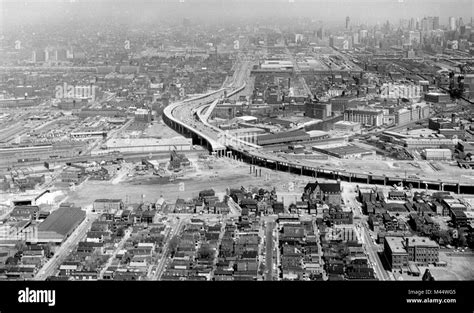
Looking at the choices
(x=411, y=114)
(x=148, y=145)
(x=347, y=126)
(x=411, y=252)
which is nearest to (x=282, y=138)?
(x=347, y=126)

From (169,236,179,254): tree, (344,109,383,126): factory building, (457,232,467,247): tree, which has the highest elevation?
(344,109,383,126): factory building

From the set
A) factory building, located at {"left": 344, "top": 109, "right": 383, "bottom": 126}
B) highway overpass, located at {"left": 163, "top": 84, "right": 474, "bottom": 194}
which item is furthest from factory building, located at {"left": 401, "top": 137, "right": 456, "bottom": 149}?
highway overpass, located at {"left": 163, "top": 84, "right": 474, "bottom": 194}

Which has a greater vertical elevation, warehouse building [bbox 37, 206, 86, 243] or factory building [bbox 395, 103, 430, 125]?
factory building [bbox 395, 103, 430, 125]

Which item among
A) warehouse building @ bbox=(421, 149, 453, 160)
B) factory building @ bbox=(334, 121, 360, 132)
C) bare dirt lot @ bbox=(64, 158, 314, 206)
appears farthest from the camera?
factory building @ bbox=(334, 121, 360, 132)

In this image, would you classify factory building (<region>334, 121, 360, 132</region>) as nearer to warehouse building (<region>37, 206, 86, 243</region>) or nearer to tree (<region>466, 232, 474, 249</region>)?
tree (<region>466, 232, 474, 249</region>)

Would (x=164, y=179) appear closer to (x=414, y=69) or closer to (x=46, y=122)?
(x=46, y=122)
